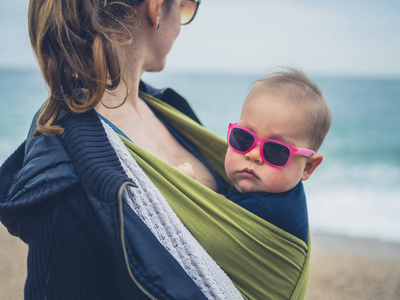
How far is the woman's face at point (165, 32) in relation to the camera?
1470 millimetres

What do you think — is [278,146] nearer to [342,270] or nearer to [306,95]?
[306,95]

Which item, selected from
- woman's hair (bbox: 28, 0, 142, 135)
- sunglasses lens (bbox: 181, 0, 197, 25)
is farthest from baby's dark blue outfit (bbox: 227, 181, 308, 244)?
sunglasses lens (bbox: 181, 0, 197, 25)

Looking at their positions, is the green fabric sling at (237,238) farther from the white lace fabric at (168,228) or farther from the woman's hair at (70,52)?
the woman's hair at (70,52)

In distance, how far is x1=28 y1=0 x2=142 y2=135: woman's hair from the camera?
3.65 ft

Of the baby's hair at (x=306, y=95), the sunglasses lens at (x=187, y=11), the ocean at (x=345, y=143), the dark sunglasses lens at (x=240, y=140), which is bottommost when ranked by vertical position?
the ocean at (x=345, y=143)

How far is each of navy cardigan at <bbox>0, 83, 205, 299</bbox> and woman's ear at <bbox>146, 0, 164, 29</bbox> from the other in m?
0.55

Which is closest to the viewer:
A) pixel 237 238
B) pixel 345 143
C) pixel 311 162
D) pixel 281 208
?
pixel 237 238

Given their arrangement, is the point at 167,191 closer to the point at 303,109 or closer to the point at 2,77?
the point at 303,109

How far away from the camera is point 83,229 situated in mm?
1003

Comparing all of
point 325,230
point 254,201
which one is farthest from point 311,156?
point 325,230

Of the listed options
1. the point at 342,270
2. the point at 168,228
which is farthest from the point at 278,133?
the point at 342,270

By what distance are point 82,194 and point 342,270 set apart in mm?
4496

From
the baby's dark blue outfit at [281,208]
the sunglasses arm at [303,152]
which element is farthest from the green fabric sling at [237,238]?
the sunglasses arm at [303,152]

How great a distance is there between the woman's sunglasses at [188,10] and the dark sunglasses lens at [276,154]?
2.13ft
